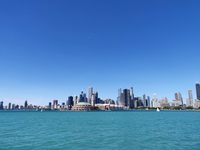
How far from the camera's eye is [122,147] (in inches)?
958

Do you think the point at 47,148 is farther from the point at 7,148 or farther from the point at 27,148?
the point at 7,148

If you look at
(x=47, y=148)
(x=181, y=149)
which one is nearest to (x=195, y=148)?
(x=181, y=149)

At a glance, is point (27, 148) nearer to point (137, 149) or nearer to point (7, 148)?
point (7, 148)

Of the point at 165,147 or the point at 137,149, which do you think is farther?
the point at 165,147

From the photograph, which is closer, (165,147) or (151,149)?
(151,149)

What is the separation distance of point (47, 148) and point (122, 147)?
1202 centimetres

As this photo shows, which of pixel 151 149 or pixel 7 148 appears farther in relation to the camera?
pixel 7 148

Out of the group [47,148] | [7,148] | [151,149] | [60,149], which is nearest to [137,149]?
[151,149]

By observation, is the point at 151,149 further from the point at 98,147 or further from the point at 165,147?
the point at 98,147

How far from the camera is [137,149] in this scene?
76.1 ft

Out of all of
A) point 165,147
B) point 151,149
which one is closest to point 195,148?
point 165,147

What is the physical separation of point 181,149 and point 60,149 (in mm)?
18890

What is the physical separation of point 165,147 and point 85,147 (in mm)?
12988

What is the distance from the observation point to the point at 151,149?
2330cm
